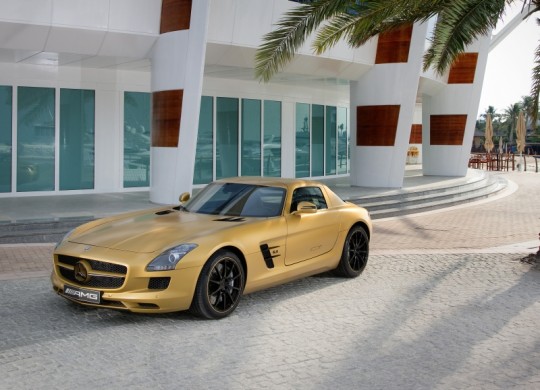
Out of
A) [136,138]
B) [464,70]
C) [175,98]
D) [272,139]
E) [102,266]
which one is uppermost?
[464,70]

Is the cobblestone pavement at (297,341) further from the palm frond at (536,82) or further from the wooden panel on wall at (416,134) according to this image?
the wooden panel on wall at (416,134)

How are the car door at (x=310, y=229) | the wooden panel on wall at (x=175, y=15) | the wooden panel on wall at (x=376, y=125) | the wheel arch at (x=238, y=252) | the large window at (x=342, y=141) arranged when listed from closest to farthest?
the wheel arch at (x=238, y=252) → the car door at (x=310, y=229) → the wooden panel on wall at (x=175, y=15) → the wooden panel on wall at (x=376, y=125) → the large window at (x=342, y=141)

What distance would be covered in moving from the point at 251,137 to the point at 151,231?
15304mm

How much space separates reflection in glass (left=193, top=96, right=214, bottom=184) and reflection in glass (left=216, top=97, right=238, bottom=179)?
0.26m

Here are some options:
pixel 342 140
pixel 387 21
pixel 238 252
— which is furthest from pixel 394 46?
pixel 238 252

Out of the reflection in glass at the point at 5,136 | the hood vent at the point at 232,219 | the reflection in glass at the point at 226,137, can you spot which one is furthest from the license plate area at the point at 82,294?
the reflection in glass at the point at 226,137

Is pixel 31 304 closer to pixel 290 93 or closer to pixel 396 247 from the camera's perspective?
pixel 396 247

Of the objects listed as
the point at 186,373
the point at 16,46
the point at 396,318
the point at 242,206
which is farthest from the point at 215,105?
the point at 186,373

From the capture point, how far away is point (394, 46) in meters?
19.1

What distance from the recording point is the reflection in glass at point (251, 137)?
21031 mm

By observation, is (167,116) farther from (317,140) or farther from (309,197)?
(317,140)

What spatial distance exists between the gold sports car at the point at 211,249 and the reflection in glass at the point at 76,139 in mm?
10298

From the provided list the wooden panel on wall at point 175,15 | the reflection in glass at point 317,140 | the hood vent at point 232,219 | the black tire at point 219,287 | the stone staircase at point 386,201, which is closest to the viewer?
the black tire at point 219,287

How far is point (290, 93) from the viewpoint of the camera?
22.7 meters
